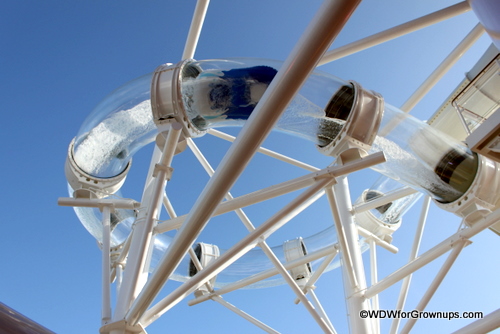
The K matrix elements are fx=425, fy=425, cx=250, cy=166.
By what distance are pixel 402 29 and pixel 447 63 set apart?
1.09 m

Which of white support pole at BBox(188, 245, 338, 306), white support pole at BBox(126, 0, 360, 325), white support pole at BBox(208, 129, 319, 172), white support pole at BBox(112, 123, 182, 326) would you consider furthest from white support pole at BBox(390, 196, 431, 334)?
white support pole at BBox(126, 0, 360, 325)

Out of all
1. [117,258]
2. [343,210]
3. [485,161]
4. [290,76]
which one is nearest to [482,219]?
[485,161]

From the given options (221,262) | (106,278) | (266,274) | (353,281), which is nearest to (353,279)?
(353,281)

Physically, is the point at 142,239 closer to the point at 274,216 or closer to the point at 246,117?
the point at 274,216

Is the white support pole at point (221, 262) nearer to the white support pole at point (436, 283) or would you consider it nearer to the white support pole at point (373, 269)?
the white support pole at point (436, 283)

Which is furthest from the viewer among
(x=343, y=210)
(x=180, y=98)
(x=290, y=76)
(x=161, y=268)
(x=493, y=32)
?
(x=343, y=210)

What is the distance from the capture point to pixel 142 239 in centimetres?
421

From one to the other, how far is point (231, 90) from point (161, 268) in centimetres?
257

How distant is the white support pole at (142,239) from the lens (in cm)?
398

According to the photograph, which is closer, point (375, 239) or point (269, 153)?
point (375, 239)

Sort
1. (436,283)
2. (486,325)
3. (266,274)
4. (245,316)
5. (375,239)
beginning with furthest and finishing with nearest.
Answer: (375,239), (266,274), (245,316), (436,283), (486,325)

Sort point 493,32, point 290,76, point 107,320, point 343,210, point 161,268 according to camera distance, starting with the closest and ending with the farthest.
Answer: point 290,76, point 493,32, point 161,268, point 107,320, point 343,210

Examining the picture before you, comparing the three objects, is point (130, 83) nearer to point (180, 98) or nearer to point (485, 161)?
point (180, 98)

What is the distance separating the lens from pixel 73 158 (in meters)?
5.45
